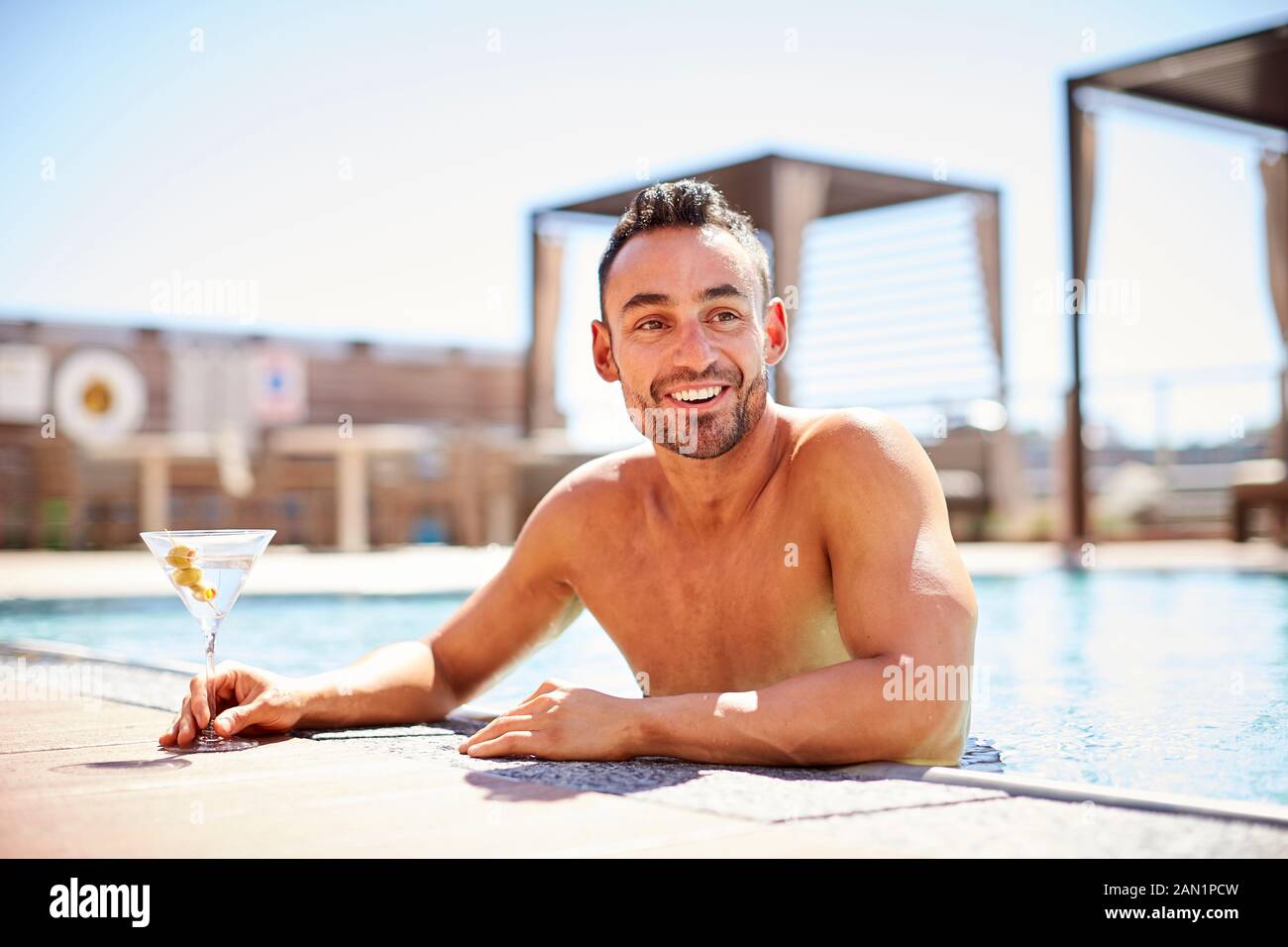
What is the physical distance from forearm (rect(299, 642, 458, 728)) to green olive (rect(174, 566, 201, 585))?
10.1 inches

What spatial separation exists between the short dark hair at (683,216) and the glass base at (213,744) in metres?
0.87

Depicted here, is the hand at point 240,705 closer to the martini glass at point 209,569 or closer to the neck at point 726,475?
the martini glass at point 209,569

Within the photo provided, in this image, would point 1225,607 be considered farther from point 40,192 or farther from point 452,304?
point 452,304

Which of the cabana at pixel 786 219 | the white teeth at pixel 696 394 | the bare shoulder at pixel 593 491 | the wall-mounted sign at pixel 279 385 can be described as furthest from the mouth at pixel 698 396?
the wall-mounted sign at pixel 279 385

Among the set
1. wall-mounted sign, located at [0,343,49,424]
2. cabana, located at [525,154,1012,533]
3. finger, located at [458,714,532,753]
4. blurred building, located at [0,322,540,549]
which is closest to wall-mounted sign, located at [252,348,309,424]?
blurred building, located at [0,322,540,549]

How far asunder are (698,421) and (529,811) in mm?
743

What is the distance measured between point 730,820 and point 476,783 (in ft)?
1.16

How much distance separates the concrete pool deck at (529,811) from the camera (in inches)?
43.5

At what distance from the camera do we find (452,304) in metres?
14.9

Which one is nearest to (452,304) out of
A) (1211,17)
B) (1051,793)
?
(1211,17)

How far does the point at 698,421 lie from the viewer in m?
1.85

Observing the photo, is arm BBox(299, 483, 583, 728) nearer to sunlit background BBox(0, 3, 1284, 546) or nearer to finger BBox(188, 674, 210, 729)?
finger BBox(188, 674, 210, 729)

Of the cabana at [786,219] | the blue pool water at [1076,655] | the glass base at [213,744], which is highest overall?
the cabana at [786,219]

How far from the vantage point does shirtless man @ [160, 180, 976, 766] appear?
159cm
